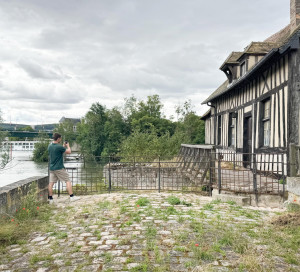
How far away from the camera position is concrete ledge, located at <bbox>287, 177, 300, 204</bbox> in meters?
5.65

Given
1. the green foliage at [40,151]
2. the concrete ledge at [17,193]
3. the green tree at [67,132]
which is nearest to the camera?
the concrete ledge at [17,193]

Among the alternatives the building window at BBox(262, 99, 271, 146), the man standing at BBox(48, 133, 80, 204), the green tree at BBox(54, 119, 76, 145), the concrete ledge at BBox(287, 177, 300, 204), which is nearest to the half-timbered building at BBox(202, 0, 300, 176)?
the building window at BBox(262, 99, 271, 146)

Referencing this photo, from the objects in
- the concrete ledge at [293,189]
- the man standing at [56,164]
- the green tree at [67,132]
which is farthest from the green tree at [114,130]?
the concrete ledge at [293,189]

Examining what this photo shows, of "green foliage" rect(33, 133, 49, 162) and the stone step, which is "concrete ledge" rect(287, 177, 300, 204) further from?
"green foliage" rect(33, 133, 49, 162)

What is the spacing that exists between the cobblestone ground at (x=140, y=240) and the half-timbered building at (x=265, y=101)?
196 cm

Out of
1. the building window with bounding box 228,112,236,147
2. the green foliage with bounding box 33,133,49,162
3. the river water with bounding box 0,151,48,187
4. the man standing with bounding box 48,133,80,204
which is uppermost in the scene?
the building window with bounding box 228,112,236,147

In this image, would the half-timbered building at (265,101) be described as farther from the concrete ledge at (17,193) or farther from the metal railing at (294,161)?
the concrete ledge at (17,193)

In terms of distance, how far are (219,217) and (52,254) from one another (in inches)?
111

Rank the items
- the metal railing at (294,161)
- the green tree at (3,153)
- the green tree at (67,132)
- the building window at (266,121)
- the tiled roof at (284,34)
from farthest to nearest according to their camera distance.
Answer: the green tree at (67,132)
the green tree at (3,153)
the tiled roof at (284,34)
the building window at (266,121)
the metal railing at (294,161)

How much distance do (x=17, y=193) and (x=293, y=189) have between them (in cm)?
546

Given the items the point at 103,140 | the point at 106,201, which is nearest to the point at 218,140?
the point at 106,201

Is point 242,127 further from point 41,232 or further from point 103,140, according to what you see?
point 103,140

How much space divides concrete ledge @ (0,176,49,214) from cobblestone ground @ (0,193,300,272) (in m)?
0.72

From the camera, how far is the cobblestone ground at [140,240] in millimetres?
3082
